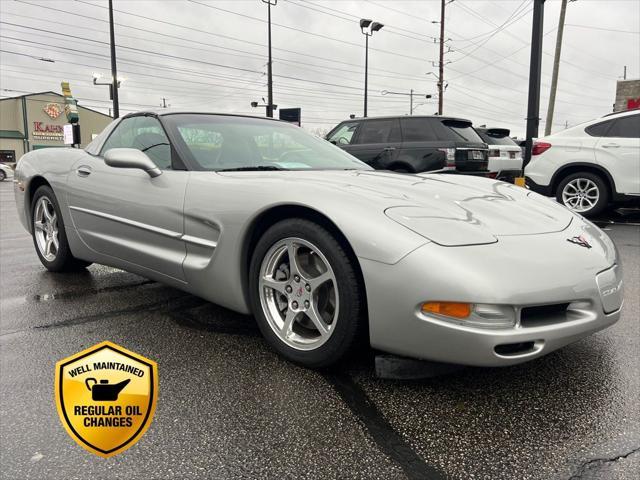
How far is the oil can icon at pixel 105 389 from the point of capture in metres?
0.80

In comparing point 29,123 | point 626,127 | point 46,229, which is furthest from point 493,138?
point 29,123

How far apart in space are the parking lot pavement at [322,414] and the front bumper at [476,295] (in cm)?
26

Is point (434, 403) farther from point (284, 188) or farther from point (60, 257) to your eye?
point (60, 257)

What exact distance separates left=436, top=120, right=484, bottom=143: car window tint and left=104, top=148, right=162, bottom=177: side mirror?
6.47 m

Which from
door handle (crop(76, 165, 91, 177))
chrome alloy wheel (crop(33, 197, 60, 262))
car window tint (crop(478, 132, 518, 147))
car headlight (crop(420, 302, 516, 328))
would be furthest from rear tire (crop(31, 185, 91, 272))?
car window tint (crop(478, 132, 518, 147))

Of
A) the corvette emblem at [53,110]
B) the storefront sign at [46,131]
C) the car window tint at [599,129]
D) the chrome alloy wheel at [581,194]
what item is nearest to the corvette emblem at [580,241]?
the chrome alloy wheel at [581,194]

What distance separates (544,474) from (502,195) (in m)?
1.52

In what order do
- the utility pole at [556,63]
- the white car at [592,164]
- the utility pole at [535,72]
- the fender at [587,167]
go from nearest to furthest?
the white car at [592,164], the fender at [587,167], the utility pole at [535,72], the utility pole at [556,63]

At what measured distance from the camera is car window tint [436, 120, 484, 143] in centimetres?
842

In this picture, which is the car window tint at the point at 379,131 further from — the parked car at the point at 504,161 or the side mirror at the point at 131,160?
the side mirror at the point at 131,160

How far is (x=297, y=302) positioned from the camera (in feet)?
7.52

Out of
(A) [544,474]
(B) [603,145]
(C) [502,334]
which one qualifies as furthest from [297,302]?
(B) [603,145]

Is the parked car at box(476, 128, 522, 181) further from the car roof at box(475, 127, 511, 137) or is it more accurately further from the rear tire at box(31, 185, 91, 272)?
the rear tire at box(31, 185, 91, 272)

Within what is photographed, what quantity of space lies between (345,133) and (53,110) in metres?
50.1
